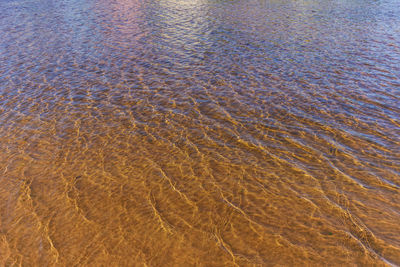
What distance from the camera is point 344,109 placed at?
10250 mm

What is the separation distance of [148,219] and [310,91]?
29.8 feet

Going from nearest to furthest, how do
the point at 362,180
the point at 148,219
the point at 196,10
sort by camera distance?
the point at 148,219 < the point at 362,180 < the point at 196,10

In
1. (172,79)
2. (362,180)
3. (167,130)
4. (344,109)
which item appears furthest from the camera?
(172,79)

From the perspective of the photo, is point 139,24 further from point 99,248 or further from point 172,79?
point 99,248

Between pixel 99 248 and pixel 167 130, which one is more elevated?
pixel 99 248

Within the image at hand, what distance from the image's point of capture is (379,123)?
929 centimetres

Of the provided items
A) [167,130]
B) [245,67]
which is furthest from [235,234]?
[245,67]

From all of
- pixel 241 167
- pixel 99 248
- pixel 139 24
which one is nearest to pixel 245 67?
pixel 241 167

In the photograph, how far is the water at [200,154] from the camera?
549 centimetres

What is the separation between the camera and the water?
216 inches

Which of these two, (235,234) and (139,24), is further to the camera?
(139,24)

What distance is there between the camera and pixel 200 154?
8.12 m

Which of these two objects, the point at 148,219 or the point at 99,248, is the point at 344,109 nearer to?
the point at 148,219

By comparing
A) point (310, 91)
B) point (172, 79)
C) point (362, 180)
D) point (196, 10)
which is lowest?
point (196, 10)
